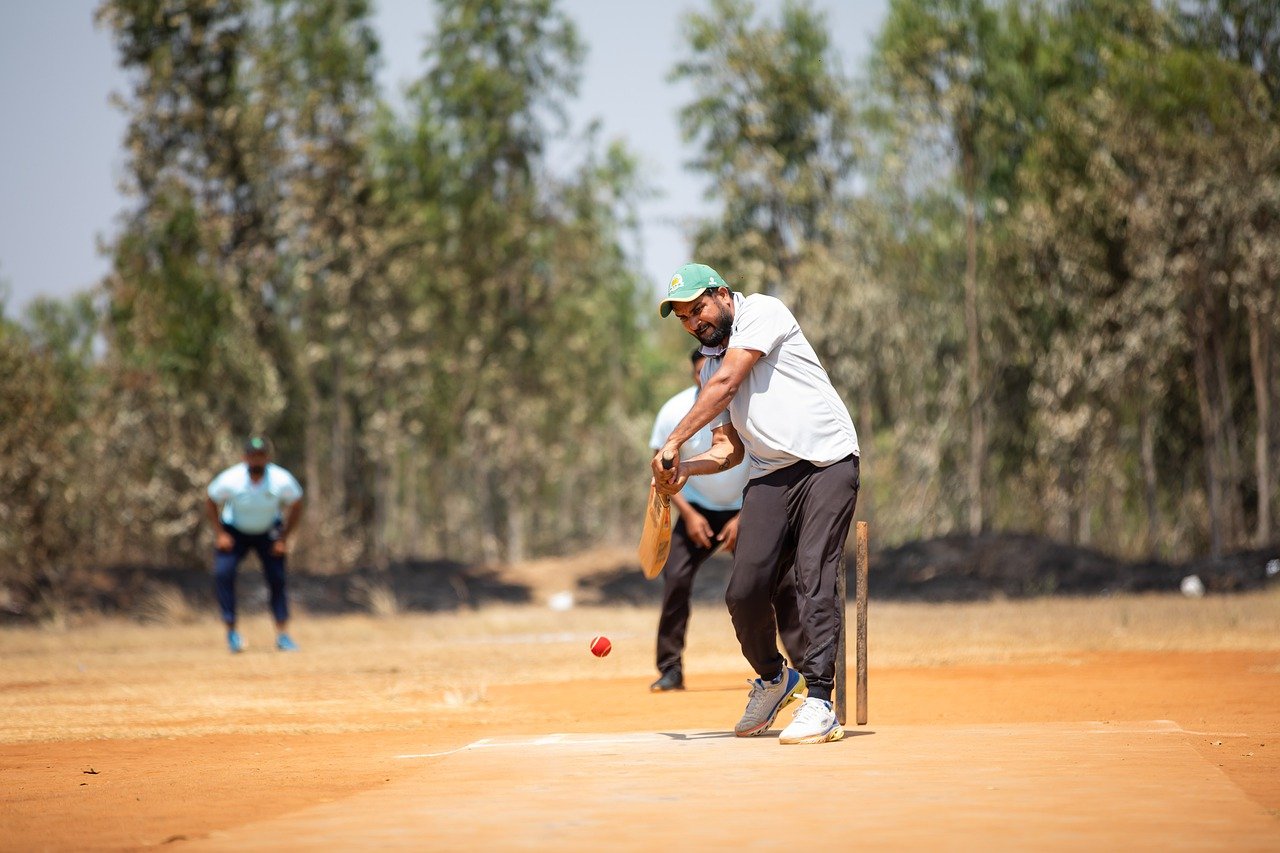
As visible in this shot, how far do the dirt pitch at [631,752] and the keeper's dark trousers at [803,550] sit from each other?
531 mm

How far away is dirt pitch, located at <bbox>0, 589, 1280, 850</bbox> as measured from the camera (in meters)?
4.86

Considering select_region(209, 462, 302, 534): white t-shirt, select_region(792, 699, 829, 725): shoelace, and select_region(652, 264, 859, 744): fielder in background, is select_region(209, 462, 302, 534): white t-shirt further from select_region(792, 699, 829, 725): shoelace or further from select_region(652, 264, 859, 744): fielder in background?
select_region(792, 699, 829, 725): shoelace

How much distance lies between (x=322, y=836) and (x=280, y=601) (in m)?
12.4

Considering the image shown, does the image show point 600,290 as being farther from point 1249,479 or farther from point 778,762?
point 778,762

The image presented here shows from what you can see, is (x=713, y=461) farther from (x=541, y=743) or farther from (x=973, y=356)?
(x=973, y=356)

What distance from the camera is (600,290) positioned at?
5022 centimetres

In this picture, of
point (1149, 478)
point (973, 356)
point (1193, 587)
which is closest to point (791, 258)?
point (973, 356)

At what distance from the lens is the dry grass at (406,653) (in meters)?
10.7

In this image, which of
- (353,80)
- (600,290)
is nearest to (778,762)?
(353,80)

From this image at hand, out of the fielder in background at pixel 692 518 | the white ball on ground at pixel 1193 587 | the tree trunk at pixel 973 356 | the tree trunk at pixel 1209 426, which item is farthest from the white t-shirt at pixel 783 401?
the tree trunk at pixel 973 356

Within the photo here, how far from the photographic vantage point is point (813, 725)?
22.9ft

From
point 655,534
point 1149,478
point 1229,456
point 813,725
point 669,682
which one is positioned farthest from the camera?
point 1149,478

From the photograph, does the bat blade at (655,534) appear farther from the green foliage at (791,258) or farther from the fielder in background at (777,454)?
the green foliage at (791,258)

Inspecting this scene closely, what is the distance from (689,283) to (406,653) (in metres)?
10.9
